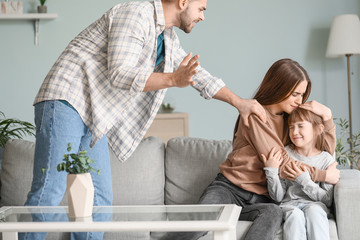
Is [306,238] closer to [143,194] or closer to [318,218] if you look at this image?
[318,218]

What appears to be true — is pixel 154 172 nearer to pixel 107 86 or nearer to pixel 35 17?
pixel 107 86

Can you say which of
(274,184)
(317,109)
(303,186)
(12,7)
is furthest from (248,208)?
(12,7)

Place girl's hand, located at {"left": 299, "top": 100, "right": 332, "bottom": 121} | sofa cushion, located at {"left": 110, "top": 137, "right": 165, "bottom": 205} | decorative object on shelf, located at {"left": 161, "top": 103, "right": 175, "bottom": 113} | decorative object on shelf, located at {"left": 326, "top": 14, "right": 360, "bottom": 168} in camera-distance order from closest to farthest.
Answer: girl's hand, located at {"left": 299, "top": 100, "right": 332, "bottom": 121} → sofa cushion, located at {"left": 110, "top": 137, "right": 165, "bottom": 205} → decorative object on shelf, located at {"left": 326, "top": 14, "right": 360, "bottom": 168} → decorative object on shelf, located at {"left": 161, "top": 103, "right": 175, "bottom": 113}

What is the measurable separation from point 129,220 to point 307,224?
0.94 metres

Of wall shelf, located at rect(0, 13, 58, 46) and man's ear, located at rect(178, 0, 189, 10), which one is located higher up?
wall shelf, located at rect(0, 13, 58, 46)

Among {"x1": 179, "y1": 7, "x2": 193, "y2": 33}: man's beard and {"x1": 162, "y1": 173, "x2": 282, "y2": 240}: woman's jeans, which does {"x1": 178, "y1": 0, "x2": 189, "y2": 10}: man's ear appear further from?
{"x1": 162, "y1": 173, "x2": 282, "y2": 240}: woman's jeans

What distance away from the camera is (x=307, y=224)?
7.79 ft

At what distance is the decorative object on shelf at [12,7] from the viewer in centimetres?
467

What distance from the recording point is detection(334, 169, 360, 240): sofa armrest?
2408 mm

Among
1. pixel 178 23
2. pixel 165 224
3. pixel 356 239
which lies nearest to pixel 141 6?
pixel 178 23

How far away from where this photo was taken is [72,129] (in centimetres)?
204

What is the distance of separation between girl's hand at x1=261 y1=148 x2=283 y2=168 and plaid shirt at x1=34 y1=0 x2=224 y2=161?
0.63 metres

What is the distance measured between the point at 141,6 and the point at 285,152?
1.01 m

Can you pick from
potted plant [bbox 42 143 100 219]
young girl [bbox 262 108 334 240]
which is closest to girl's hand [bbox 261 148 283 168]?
young girl [bbox 262 108 334 240]
